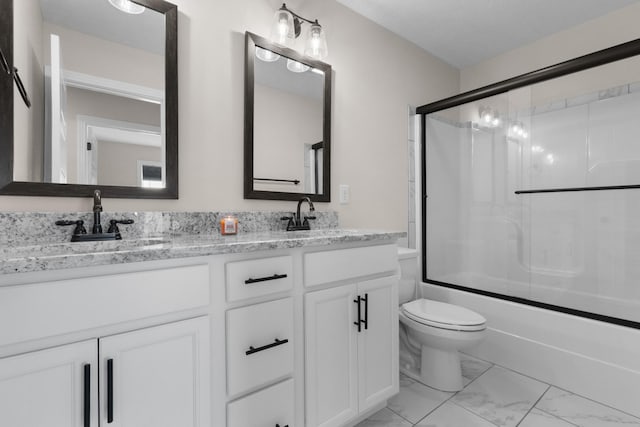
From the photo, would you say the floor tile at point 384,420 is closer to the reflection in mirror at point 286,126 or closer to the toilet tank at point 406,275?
the toilet tank at point 406,275

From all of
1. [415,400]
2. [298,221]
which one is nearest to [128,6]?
[298,221]

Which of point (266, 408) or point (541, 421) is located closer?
point (266, 408)

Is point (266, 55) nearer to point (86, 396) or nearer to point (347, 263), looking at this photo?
point (347, 263)

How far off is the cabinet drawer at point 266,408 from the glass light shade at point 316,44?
1.66 m

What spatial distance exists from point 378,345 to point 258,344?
2.03 feet

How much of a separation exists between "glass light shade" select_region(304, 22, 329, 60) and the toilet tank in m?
1.30

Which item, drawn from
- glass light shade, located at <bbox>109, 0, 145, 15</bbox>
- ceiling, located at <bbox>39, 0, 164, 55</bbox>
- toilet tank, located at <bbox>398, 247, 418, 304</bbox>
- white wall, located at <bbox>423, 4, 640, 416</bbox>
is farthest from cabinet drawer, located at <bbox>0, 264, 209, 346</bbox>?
white wall, located at <bbox>423, 4, 640, 416</bbox>

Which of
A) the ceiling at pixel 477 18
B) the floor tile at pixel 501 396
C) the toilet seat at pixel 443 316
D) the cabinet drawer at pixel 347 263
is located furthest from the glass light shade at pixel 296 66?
the floor tile at pixel 501 396

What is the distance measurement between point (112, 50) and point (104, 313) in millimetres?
1076

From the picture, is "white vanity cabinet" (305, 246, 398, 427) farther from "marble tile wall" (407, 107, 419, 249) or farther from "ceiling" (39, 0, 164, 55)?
"ceiling" (39, 0, 164, 55)

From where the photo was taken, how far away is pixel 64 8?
3.88 feet

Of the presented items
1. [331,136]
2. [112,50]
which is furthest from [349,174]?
[112,50]

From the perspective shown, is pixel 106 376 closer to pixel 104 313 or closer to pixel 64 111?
pixel 104 313

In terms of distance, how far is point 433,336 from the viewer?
5.55ft
